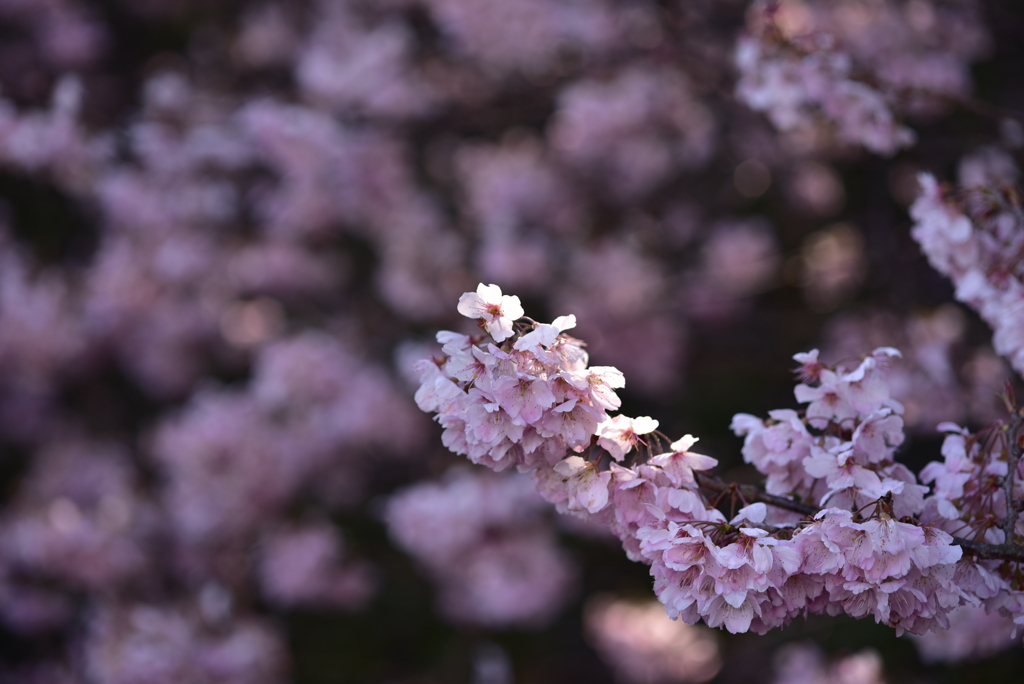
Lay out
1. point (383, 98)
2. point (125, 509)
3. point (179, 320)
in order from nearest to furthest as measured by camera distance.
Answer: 1. point (125, 509)
2. point (383, 98)
3. point (179, 320)

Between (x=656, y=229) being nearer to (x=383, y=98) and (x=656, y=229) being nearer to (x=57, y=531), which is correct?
(x=383, y=98)

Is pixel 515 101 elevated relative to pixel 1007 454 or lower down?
elevated

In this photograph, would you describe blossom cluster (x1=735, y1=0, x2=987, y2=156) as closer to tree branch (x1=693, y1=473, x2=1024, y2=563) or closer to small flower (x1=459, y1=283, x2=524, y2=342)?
tree branch (x1=693, y1=473, x2=1024, y2=563)

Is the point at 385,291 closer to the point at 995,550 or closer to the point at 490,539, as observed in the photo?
the point at 490,539

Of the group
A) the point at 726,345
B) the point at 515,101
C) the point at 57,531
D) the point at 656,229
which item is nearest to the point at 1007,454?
the point at 726,345

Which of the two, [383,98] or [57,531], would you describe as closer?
[57,531]

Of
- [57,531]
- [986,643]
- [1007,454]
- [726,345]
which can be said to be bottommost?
[986,643]

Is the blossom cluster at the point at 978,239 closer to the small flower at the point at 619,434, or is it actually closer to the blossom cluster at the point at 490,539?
the small flower at the point at 619,434

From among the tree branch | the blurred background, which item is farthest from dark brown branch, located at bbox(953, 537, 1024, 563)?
the blurred background
